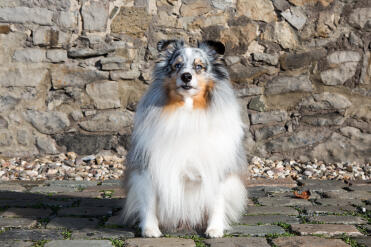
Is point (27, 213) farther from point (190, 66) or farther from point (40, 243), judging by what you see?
point (190, 66)

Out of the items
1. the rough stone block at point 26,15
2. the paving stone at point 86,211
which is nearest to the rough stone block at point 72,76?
the rough stone block at point 26,15

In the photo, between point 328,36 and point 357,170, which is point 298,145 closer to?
point 357,170

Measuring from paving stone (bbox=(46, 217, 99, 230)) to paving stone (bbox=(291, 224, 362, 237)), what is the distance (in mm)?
1480

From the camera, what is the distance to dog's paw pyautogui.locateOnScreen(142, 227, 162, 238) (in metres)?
3.27

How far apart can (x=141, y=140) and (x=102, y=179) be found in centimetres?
231

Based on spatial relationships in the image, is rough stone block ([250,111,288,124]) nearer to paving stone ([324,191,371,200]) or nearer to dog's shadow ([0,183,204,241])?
paving stone ([324,191,371,200])

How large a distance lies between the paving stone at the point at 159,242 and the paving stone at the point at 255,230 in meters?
0.40

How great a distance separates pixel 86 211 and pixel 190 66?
154 cm

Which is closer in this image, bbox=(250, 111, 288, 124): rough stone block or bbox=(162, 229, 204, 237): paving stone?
bbox=(162, 229, 204, 237): paving stone

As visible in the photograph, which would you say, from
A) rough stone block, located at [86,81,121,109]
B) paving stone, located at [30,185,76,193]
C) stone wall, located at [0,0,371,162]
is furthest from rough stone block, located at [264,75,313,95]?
paving stone, located at [30,185,76,193]

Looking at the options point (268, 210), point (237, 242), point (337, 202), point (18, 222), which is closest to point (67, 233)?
point (18, 222)

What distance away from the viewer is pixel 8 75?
613 centimetres

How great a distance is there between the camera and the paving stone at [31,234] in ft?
→ 10.5

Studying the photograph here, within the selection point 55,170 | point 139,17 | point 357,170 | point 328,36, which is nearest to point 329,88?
point 328,36
